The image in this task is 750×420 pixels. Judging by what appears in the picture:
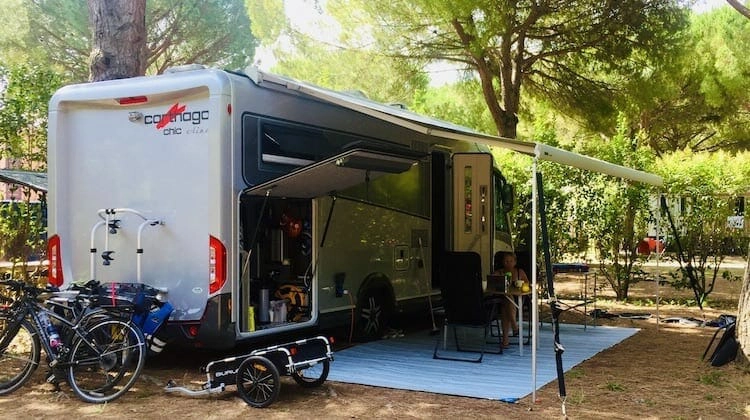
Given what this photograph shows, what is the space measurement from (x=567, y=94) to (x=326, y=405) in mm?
10477

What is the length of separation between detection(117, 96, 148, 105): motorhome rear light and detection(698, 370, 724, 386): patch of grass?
4653mm

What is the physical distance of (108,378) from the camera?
16.4ft

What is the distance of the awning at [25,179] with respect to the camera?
6.28 meters

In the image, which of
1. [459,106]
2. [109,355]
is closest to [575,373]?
[109,355]

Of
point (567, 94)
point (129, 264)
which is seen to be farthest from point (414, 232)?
point (567, 94)

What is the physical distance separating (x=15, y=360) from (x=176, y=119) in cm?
201

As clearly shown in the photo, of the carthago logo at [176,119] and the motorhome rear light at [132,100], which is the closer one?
the carthago logo at [176,119]

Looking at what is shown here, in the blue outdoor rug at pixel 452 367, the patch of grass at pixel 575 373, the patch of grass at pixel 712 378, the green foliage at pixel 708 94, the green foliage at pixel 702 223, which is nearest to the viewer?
the blue outdoor rug at pixel 452 367

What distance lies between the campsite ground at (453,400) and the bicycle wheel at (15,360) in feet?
0.33

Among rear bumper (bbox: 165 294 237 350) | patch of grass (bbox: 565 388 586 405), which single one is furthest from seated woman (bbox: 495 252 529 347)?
rear bumper (bbox: 165 294 237 350)

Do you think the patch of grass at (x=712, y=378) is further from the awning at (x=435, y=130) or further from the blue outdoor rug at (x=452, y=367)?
the awning at (x=435, y=130)

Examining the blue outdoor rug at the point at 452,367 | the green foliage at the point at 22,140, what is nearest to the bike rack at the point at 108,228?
the blue outdoor rug at the point at 452,367

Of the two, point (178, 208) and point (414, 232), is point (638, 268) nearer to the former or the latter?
point (414, 232)

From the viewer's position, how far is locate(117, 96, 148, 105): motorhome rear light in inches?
223
